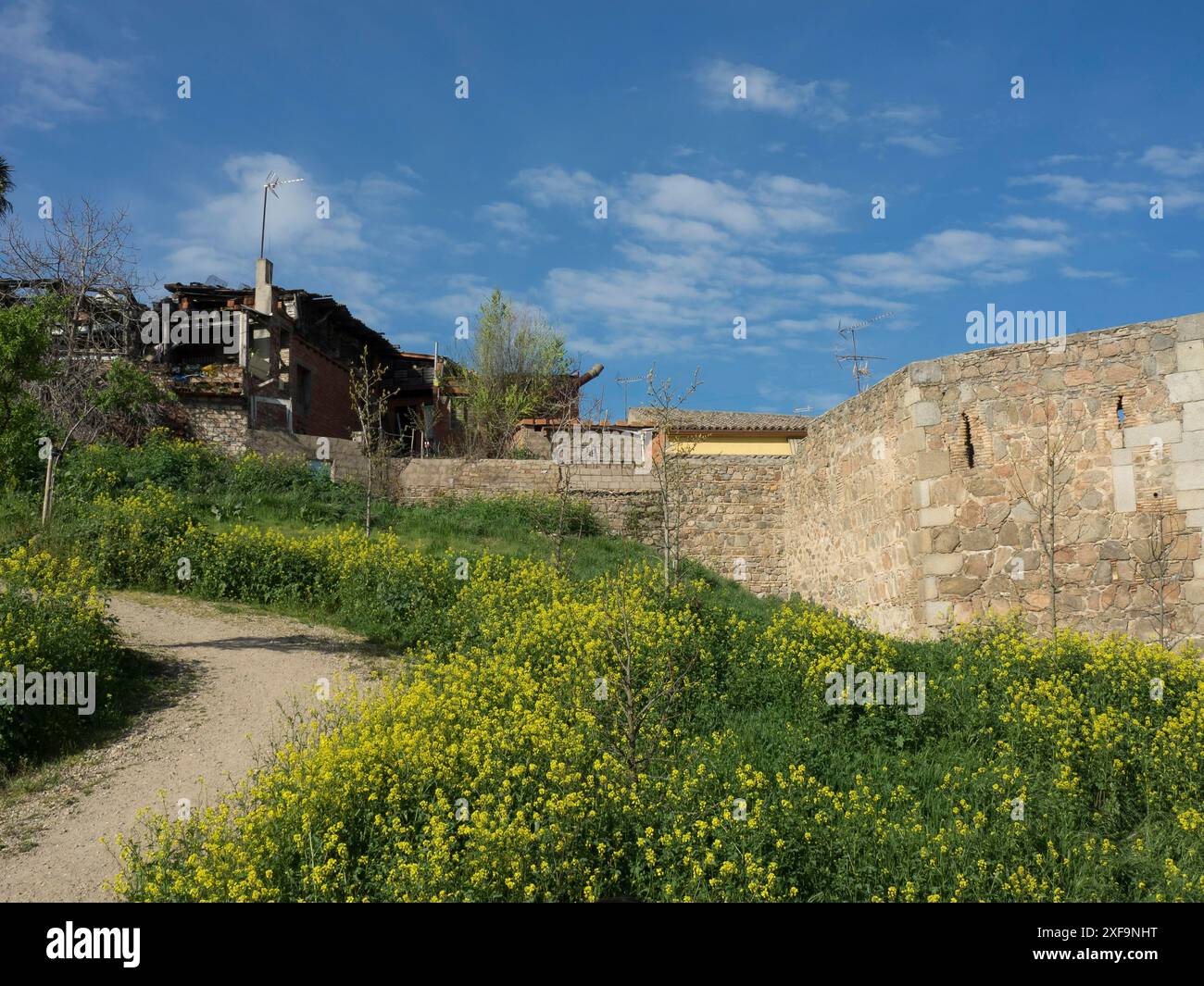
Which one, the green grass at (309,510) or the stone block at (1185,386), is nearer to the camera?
the stone block at (1185,386)

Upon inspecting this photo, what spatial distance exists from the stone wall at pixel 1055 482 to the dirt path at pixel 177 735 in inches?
297

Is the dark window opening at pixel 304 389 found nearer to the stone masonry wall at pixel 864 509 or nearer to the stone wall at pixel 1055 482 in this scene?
the stone masonry wall at pixel 864 509

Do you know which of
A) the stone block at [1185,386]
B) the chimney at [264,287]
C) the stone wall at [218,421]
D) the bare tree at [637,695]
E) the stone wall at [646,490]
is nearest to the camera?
the bare tree at [637,695]

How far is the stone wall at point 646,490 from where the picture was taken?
19062mm

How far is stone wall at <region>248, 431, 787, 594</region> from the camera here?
1906cm

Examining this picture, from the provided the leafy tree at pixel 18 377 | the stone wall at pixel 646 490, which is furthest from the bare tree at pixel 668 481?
the leafy tree at pixel 18 377

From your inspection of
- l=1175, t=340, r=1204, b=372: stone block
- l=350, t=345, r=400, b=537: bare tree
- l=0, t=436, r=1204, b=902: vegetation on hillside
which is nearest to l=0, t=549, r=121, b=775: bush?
l=0, t=436, r=1204, b=902: vegetation on hillside

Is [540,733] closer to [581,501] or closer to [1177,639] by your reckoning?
[1177,639]

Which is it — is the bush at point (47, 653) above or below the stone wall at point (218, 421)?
below

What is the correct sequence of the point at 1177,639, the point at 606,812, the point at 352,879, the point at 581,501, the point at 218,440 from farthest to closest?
the point at 218,440 < the point at 581,501 < the point at 1177,639 < the point at 606,812 < the point at 352,879

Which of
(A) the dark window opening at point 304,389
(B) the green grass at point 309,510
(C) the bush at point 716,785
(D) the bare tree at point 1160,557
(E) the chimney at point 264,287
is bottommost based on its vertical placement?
(C) the bush at point 716,785

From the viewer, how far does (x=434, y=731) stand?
7.04 metres

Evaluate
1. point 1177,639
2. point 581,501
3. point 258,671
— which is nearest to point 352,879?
point 258,671

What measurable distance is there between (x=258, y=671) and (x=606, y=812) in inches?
213
